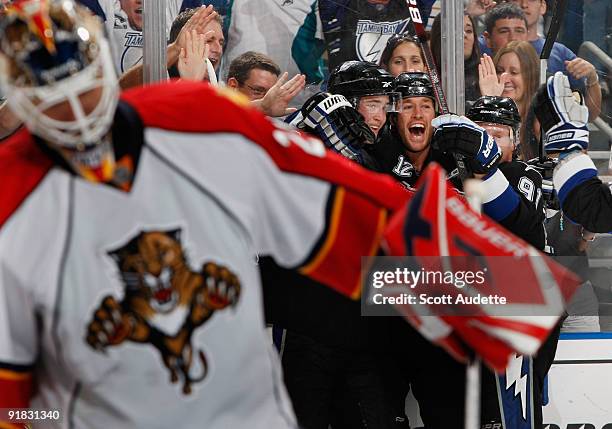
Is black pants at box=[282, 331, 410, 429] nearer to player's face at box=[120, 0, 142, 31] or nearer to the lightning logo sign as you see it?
the lightning logo sign

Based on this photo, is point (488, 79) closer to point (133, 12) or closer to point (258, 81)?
point (258, 81)

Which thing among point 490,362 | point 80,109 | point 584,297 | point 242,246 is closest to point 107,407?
point 242,246

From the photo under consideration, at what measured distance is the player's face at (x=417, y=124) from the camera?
3.11 meters

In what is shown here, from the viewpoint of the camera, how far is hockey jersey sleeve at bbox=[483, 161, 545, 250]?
9.48ft

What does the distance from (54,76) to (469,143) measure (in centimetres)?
164

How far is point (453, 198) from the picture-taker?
1.71m

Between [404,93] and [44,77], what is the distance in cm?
178

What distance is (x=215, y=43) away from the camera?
10.0ft

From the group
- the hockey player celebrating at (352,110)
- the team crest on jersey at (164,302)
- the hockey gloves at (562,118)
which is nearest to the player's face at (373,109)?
the hockey player celebrating at (352,110)

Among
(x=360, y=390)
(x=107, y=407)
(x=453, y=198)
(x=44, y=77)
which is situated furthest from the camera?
(x=360, y=390)

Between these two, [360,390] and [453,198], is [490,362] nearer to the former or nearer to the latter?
[453,198]

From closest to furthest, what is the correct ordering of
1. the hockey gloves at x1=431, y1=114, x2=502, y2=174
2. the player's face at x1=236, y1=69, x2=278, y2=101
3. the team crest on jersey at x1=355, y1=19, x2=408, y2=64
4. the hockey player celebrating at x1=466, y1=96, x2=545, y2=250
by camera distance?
the hockey gloves at x1=431, y1=114, x2=502, y2=174, the hockey player celebrating at x1=466, y1=96, x2=545, y2=250, the player's face at x1=236, y1=69, x2=278, y2=101, the team crest on jersey at x1=355, y1=19, x2=408, y2=64

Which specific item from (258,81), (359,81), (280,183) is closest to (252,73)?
(258,81)

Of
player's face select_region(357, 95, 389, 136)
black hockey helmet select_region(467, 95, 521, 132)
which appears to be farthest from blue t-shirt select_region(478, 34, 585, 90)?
player's face select_region(357, 95, 389, 136)
